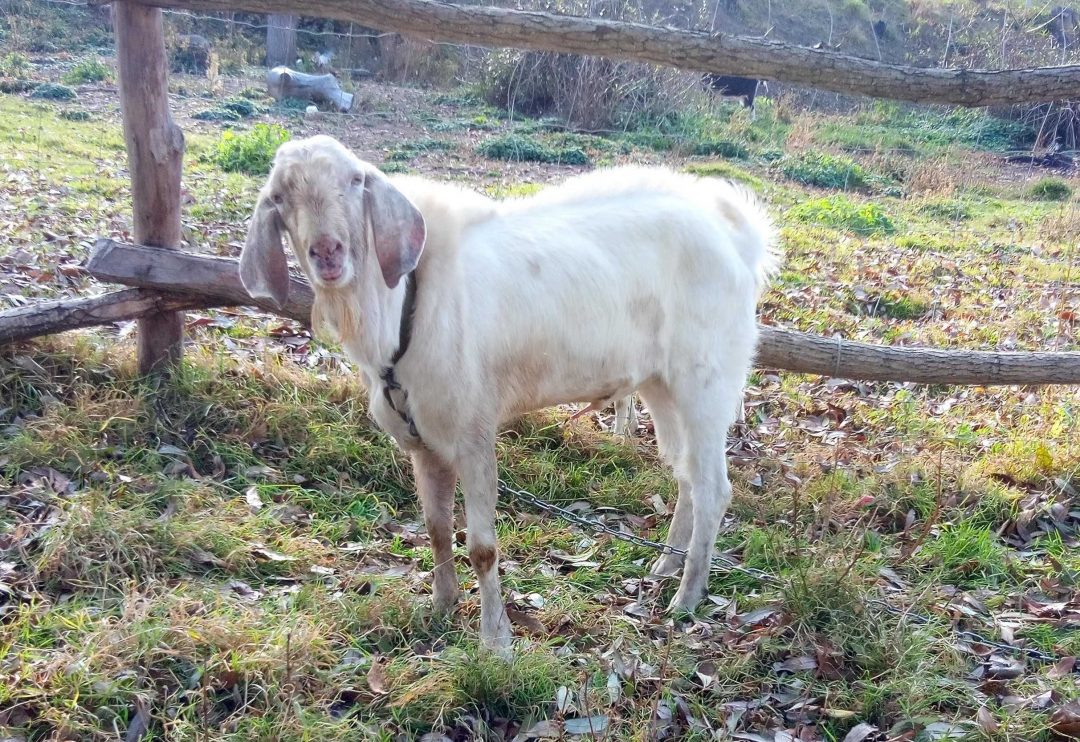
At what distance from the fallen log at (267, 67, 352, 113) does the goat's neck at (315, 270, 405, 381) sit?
436 inches

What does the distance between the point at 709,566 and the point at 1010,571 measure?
4.58ft

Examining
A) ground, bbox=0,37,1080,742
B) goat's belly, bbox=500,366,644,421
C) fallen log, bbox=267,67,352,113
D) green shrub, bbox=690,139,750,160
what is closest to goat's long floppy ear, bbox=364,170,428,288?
goat's belly, bbox=500,366,644,421

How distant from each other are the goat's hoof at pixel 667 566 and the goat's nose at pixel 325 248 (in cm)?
212

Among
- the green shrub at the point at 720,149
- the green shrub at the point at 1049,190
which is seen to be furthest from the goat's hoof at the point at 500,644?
the green shrub at the point at 1049,190

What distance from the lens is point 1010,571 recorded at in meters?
4.16

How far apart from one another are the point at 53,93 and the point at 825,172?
35.5ft

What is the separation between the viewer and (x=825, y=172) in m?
13.0

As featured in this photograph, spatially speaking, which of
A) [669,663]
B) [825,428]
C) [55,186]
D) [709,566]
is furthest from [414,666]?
[55,186]

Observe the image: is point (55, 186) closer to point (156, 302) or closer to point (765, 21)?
point (156, 302)

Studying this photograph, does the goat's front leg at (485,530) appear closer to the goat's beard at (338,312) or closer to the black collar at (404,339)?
the black collar at (404,339)

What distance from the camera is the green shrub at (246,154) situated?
9250 mm

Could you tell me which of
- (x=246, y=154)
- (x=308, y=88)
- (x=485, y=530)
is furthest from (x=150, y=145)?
(x=308, y=88)

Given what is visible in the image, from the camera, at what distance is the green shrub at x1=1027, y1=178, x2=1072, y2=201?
13.6 m

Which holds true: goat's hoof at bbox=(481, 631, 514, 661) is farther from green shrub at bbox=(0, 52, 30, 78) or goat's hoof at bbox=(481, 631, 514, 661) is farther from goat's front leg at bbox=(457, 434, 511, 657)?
green shrub at bbox=(0, 52, 30, 78)
